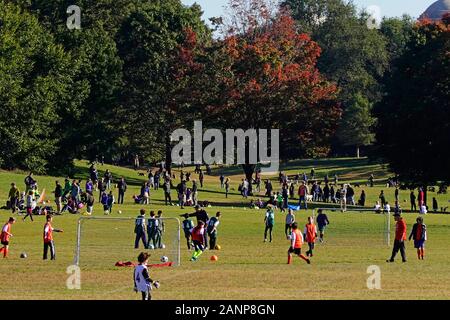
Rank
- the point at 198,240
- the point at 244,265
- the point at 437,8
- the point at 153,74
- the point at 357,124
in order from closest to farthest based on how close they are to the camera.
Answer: the point at 244,265 < the point at 198,240 < the point at 153,74 < the point at 357,124 < the point at 437,8

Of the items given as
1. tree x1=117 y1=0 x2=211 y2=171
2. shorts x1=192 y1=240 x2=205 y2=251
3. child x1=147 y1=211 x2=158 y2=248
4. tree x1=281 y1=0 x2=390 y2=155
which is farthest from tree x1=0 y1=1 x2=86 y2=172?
tree x1=281 y1=0 x2=390 y2=155

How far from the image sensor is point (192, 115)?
102 m

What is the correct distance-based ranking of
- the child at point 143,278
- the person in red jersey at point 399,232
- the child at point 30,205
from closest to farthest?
the child at point 143,278, the person in red jersey at point 399,232, the child at point 30,205

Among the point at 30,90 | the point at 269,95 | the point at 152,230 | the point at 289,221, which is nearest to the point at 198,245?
the point at 152,230

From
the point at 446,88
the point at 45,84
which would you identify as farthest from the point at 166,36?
the point at 446,88

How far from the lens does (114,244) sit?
52188mm

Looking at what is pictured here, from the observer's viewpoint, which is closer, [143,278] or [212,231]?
[143,278]

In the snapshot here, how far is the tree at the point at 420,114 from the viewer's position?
88312 mm

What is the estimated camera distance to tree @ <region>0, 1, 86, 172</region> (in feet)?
287

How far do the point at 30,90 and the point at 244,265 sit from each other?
50.6 meters

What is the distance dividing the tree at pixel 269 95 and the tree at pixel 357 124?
33.1 meters

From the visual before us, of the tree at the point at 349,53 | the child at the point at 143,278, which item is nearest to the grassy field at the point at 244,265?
the child at the point at 143,278

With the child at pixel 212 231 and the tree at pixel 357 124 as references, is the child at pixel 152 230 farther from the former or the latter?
the tree at pixel 357 124

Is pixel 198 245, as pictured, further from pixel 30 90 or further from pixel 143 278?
pixel 30 90
